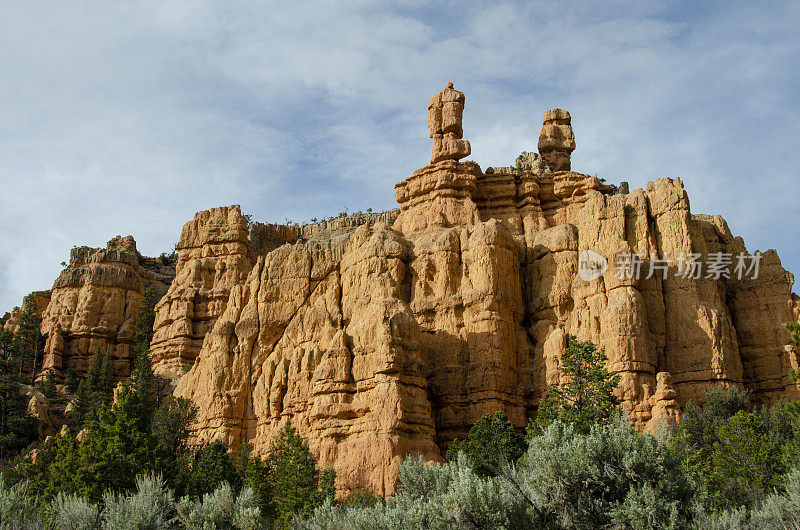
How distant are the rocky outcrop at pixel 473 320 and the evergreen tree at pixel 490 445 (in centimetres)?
240

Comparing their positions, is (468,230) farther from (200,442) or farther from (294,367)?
(200,442)

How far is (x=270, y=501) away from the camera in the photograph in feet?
161

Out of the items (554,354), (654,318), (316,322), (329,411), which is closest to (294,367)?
(316,322)

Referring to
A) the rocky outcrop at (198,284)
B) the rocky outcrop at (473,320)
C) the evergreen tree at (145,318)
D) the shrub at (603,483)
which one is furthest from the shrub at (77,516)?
the evergreen tree at (145,318)

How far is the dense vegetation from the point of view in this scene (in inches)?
1300

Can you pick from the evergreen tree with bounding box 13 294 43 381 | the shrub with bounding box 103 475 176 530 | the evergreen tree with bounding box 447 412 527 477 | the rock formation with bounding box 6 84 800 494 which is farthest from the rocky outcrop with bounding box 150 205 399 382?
the shrub with bounding box 103 475 176 530

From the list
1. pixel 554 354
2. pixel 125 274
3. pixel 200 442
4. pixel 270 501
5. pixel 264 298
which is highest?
pixel 125 274

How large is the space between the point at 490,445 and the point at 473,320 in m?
9.66

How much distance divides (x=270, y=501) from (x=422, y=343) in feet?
44.4

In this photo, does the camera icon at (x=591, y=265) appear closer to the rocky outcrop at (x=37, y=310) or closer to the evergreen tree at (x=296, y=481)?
the evergreen tree at (x=296, y=481)

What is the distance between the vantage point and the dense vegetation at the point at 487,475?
33.0 meters

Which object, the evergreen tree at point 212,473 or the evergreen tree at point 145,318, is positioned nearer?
the evergreen tree at point 212,473

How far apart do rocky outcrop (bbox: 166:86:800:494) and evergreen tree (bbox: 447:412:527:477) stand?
2402mm

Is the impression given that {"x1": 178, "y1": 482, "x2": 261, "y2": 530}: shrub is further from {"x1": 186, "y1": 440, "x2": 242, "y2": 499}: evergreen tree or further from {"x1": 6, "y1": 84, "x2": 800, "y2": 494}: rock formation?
{"x1": 6, "y1": 84, "x2": 800, "y2": 494}: rock formation
